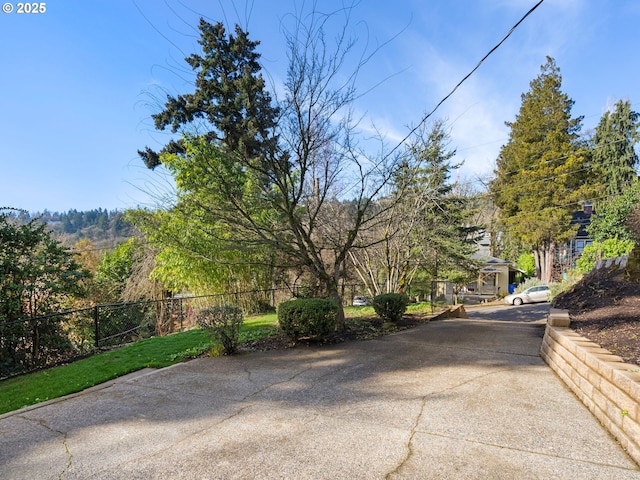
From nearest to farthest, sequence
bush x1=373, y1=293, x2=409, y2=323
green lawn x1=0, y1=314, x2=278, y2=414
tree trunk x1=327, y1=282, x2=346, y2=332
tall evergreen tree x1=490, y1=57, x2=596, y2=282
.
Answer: green lawn x1=0, y1=314, x2=278, y2=414
tree trunk x1=327, y1=282, x2=346, y2=332
bush x1=373, y1=293, x2=409, y2=323
tall evergreen tree x1=490, y1=57, x2=596, y2=282

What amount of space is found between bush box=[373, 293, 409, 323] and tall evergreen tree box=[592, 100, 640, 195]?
27.0 m

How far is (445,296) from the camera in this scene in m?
17.2

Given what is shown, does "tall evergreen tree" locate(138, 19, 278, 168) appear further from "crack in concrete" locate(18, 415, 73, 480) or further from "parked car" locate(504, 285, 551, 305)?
"parked car" locate(504, 285, 551, 305)

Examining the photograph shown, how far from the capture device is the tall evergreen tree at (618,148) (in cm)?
2684

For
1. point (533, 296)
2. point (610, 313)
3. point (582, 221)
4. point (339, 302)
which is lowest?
point (533, 296)

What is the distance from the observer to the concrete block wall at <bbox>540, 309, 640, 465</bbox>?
2.40m

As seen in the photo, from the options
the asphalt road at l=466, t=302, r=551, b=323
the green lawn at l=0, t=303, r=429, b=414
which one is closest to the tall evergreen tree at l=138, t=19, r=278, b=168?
the green lawn at l=0, t=303, r=429, b=414

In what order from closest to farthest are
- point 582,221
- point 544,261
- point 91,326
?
point 91,326, point 544,261, point 582,221

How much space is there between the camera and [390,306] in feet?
25.9

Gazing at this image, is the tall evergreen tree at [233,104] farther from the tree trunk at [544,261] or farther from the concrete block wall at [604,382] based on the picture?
the tree trunk at [544,261]

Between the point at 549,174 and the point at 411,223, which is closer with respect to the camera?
the point at 411,223

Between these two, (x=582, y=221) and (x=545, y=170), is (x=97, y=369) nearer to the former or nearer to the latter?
(x=545, y=170)

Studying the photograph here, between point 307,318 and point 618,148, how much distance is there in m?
32.6

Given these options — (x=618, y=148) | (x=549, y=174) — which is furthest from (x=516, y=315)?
(x=618, y=148)
